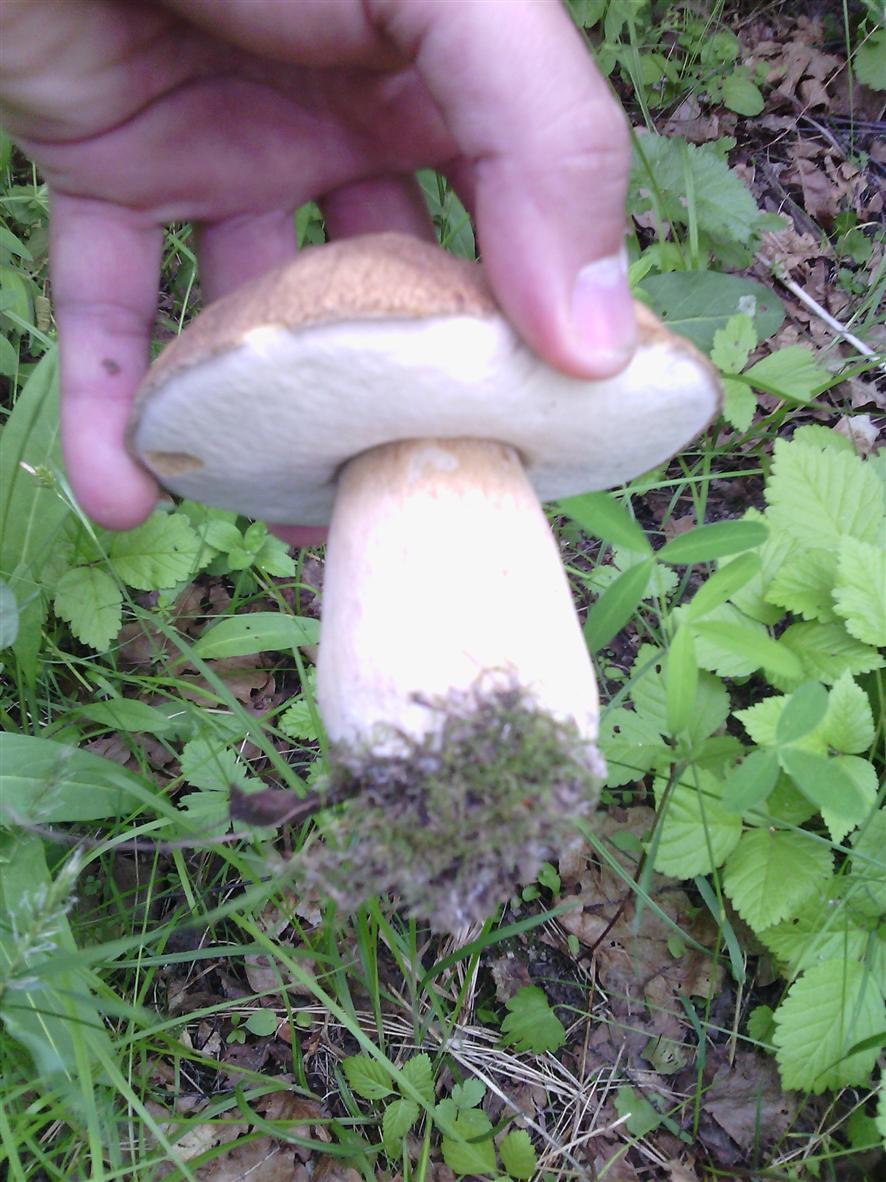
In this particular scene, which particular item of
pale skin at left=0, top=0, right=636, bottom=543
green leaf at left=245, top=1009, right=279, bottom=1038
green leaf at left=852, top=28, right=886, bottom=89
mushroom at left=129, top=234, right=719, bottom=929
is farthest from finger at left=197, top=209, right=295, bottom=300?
green leaf at left=852, top=28, right=886, bottom=89

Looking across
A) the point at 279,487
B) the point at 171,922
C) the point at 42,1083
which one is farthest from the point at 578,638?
the point at 42,1083

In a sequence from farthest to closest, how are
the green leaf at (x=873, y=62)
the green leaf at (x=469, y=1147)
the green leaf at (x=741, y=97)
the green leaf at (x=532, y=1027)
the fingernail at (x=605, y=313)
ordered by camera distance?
the green leaf at (x=873, y=62)
the green leaf at (x=741, y=97)
the green leaf at (x=532, y=1027)
the green leaf at (x=469, y=1147)
the fingernail at (x=605, y=313)

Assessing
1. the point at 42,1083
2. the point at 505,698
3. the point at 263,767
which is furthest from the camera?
the point at 263,767

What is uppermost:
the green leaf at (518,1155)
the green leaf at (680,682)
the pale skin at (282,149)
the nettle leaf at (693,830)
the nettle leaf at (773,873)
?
the pale skin at (282,149)

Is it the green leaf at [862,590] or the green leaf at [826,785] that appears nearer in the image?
the green leaf at [826,785]

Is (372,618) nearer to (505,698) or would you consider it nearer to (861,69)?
(505,698)

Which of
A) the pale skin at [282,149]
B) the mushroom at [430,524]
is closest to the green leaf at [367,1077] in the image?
the mushroom at [430,524]

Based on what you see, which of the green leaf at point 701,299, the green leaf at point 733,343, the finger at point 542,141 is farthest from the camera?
the green leaf at point 701,299

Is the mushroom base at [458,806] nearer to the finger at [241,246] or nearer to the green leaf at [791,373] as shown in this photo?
the finger at [241,246]
